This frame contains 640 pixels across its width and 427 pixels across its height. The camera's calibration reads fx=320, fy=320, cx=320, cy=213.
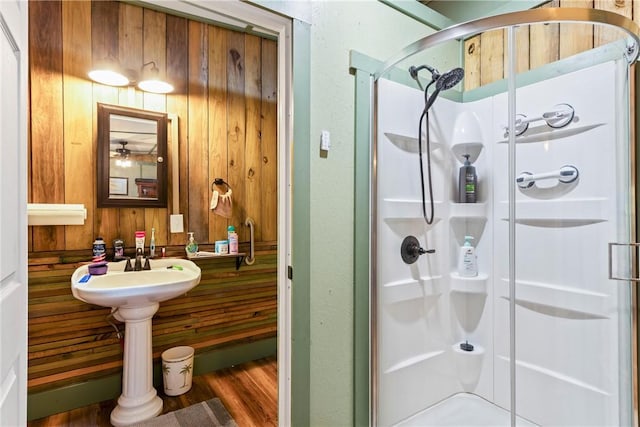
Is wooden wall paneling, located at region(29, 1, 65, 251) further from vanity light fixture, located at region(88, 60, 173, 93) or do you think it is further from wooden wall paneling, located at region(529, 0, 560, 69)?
wooden wall paneling, located at region(529, 0, 560, 69)

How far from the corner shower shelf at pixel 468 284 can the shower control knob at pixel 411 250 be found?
0.79 ft

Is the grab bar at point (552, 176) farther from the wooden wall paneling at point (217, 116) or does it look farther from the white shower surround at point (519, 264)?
the wooden wall paneling at point (217, 116)

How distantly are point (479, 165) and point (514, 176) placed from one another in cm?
18

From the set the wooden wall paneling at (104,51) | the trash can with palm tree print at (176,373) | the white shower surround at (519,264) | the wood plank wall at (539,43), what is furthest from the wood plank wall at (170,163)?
the wood plank wall at (539,43)

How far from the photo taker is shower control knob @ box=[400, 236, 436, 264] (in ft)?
5.37

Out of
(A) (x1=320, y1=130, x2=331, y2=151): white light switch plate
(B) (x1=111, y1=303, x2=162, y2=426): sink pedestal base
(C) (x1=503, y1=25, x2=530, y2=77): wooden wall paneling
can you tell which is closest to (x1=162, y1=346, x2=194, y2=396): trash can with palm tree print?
(B) (x1=111, y1=303, x2=162, y2=426): sink pedestal base

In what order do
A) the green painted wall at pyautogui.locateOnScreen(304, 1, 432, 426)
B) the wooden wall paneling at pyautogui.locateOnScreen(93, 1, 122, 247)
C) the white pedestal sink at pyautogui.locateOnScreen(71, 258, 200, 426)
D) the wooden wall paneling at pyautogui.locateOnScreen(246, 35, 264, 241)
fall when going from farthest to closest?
the wooden wall paneling at pyautogui.locateOnScreen(246, 35, 264, 241), the wooden wall paneling at pyautogui.locateOnScreen(93, 1, 122, 247), the white pedestal sink at pyautogui.locateOnScreen(71, 258, 200, 426), the green painted wall at pyautogui.locateOnScreen(304, 1, 432, 426)

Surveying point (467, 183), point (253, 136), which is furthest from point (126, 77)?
point (467, 183)

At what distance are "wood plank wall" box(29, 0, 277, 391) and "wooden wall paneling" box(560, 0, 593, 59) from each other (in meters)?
1.93

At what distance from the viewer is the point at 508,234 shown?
1.57m

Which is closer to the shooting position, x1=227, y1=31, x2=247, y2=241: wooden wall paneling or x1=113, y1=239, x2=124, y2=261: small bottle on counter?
x1=113, y1=239, x2=124, y2=261: small bottle on counter

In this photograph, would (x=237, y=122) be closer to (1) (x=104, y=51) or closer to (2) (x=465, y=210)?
(1) (x=104, y=51)

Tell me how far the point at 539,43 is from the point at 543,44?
18 millimetres

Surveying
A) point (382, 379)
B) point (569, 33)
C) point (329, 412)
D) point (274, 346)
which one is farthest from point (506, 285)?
point (274, 346)
